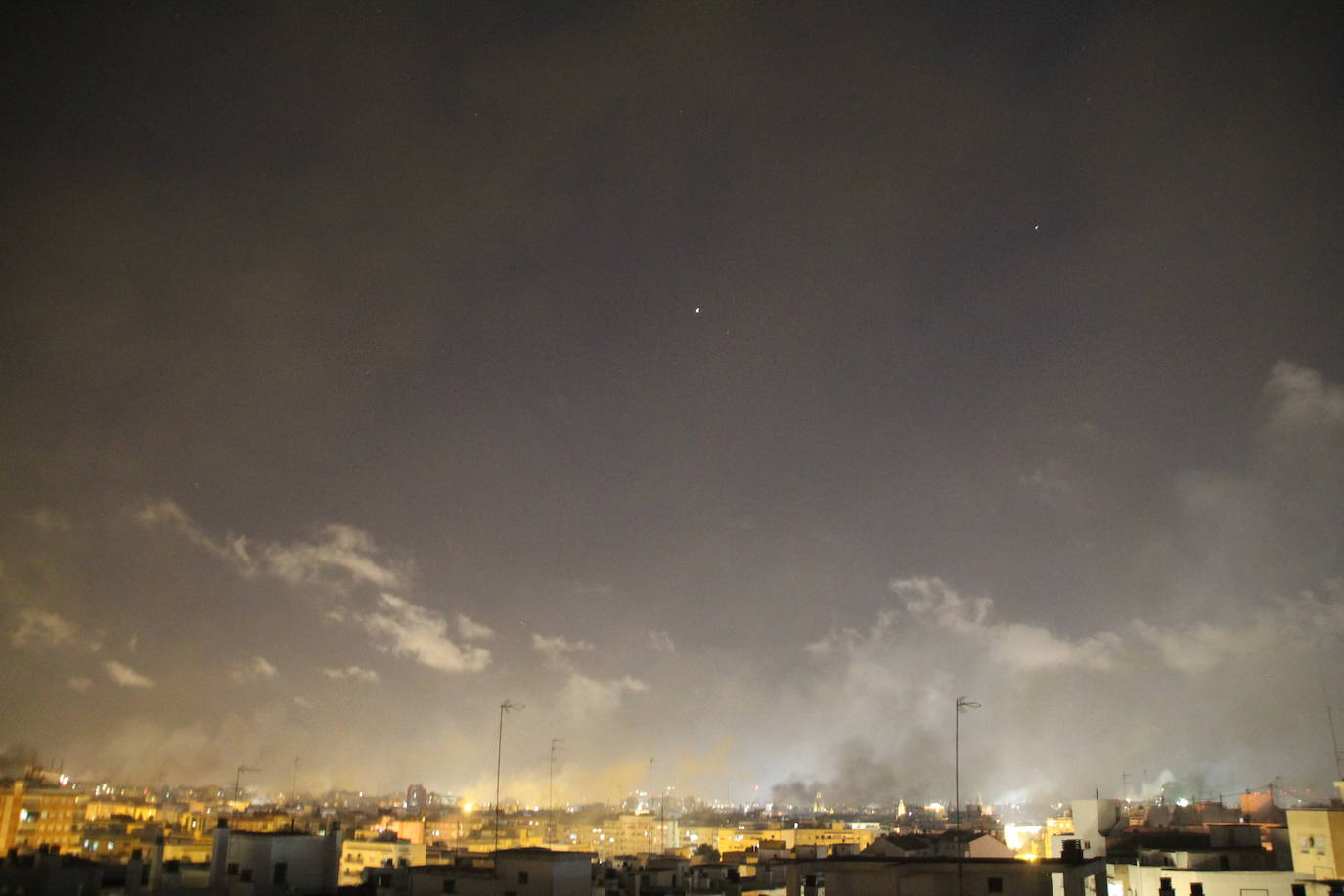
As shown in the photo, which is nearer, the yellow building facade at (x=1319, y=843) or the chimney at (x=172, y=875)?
the chimney at (x=172, y=875)

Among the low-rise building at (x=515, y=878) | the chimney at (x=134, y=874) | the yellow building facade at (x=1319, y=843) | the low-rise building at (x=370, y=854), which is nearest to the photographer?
the chimney at (x=134, y=874)

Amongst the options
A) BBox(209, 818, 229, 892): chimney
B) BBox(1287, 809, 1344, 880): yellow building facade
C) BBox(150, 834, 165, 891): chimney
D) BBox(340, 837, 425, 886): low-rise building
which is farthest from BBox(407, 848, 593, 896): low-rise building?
BBox(1287, 809, 1344, 880): yellow building facade

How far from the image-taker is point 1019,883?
1061 inches

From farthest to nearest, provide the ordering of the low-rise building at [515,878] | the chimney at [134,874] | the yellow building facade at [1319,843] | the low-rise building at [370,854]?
1. the low-rise building at [370,854]
2. the yellow building facade at [1319,843]
3. the low-rise building at [515,878]
4. the chimney at [134,874]

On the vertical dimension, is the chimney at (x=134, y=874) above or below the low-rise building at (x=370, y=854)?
above

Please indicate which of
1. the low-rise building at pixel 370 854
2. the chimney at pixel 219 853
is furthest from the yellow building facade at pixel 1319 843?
the low-rise building at pixel 370 854

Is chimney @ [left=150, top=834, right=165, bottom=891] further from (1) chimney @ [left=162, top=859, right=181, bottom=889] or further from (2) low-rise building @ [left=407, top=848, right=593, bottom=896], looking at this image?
(2) low-rise building @ [left=407, top=848, right=593, bottom=896]

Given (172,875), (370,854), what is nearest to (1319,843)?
(172,875)

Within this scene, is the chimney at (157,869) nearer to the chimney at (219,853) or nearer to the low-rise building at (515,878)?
the chimney at (219,853)

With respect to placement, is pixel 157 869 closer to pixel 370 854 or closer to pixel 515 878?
pixel 515 878

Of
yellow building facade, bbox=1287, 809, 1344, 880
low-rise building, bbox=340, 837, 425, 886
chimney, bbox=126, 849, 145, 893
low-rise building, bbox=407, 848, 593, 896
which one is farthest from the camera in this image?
low-rise building, bbox=340, 837, 425, 886

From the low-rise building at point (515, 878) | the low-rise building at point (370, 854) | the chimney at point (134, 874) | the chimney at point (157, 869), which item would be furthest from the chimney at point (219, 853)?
the low-rise building at point (370, 854)

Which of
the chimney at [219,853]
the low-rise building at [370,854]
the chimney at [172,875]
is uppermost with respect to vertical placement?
the chimney at [219,853]

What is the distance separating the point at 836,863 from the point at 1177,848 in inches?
613
